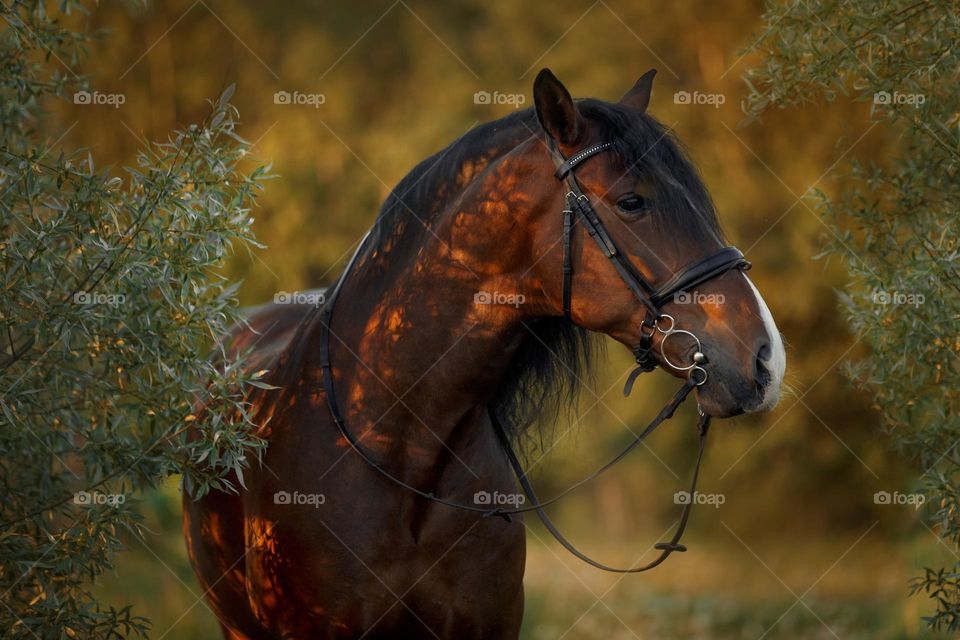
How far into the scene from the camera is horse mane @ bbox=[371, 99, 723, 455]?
126 inches

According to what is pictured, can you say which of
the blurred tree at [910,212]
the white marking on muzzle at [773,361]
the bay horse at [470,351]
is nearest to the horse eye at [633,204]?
the bay horse at [470,351]

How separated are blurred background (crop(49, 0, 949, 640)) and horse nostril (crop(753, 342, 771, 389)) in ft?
16.5

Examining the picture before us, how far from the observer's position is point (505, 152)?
3.52 m

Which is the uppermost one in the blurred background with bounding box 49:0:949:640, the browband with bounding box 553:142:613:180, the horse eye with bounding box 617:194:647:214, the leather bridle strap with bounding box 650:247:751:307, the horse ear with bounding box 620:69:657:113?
the horse ear with bounding box 620:69:657:113

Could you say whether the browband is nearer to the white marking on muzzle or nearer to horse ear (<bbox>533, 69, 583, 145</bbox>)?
horse ear (<bbox>533, 69, 583, 145</bbox>)

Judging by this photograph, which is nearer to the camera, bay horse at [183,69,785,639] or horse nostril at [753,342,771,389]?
horse nostril at [753,342,771,389]

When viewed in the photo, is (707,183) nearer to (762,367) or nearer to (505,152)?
(505,152)

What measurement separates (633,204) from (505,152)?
525 mm

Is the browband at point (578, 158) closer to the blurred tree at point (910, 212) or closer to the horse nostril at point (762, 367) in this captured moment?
the horse nostril at point (762, 367)

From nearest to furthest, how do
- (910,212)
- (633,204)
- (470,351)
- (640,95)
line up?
1. (633,204)
2. (470,351)
3. (640,95)
4. (910,212)

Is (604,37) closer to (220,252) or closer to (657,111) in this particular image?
(657,111)

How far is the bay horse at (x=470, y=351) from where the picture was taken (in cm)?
316

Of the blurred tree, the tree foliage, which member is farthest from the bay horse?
the blurred tree

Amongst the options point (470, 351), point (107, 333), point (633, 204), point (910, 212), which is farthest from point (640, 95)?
point (107, 333)
